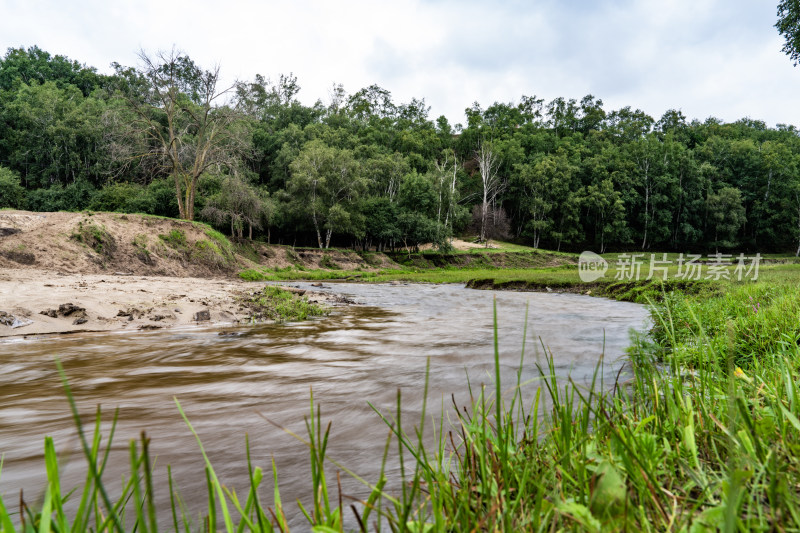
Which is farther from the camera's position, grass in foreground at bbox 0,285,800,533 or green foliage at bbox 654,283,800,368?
green foliage at bbox 654,283,800,368

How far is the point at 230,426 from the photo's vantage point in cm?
282

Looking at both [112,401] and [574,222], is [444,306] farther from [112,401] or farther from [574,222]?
[574,222]

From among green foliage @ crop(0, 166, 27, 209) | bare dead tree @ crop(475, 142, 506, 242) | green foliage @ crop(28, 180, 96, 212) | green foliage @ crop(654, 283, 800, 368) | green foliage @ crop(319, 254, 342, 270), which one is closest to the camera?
green foliage @ crop(654, 283, 800, 368)

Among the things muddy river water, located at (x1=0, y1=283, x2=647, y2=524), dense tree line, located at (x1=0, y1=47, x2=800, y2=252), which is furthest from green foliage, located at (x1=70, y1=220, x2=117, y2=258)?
muddy river water, located at (x1=0, y1=283, x2=647, y2=524)

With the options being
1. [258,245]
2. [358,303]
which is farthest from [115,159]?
[358,303]

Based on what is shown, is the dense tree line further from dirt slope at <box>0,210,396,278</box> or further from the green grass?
the green grass

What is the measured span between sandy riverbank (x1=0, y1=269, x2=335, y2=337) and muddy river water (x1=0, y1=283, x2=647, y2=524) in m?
0.61

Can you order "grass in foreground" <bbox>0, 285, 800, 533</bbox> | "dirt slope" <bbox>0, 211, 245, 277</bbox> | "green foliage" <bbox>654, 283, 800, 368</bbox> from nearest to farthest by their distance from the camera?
"grass in foreground" <bbox>0, 285, 800, 533</bbox> → "green foliage" <bbox>654, 283, 800, 368</bbox> → "dirt slope" <bbox>0, 211, 245, 277</bbox>

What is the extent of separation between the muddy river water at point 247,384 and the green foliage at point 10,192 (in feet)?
143

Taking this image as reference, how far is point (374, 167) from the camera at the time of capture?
52.3 metres

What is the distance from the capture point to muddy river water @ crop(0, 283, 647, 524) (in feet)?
7.57

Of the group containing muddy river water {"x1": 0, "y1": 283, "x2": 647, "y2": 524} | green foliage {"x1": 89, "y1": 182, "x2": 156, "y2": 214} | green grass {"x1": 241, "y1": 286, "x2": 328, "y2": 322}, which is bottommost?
muddy river water {"x1": 0, "y1": 283, "x2": 647, "y2": 524}

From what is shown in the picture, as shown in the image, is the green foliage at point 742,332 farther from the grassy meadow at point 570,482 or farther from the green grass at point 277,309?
the green grass at point 277,309

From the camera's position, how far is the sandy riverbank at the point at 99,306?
20.5 ft
